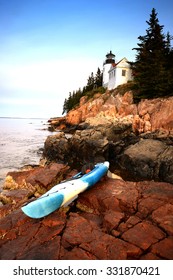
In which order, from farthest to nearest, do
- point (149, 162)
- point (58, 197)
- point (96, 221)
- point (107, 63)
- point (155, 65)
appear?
point (107, 63), point (155, 65), point (149, 162), point (58, 197), point (96, 221)

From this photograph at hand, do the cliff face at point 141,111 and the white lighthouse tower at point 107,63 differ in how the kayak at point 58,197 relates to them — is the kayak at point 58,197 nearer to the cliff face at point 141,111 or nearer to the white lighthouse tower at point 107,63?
the cliff face at point 141,111

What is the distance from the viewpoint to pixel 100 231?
4.27 metres

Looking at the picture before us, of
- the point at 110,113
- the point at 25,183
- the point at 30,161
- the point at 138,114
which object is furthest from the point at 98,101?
the point at 25,183

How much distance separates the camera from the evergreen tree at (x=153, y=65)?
24047 millimetres

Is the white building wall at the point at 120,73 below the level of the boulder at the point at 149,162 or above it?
above

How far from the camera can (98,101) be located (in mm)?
39156

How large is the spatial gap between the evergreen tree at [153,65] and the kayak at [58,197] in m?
20.7

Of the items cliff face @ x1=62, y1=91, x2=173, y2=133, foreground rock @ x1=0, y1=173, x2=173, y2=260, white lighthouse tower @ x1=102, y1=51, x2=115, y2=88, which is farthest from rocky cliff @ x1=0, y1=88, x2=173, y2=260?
white lighthouse tower @ x1=102, y1=51, x2=115, y2=88

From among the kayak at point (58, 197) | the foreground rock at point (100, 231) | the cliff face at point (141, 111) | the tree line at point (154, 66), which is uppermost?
the tree line at point (154, 66)

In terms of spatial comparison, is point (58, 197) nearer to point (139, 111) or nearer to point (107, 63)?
point (139, 111)

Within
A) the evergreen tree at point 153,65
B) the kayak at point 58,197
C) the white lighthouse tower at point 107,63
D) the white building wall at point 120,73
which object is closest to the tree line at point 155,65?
the evergreen tree at point 153,65

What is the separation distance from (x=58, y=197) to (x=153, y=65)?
25229 millimetres

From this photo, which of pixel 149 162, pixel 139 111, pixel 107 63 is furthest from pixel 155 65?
pixel 107 63
